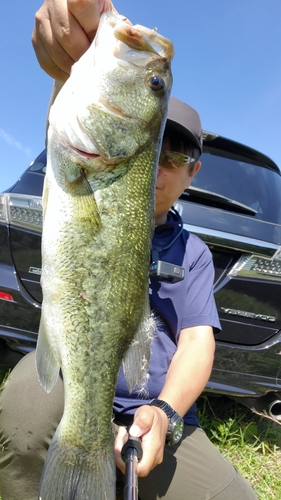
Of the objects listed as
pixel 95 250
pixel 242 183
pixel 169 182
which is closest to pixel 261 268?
Result: pixel 242 183

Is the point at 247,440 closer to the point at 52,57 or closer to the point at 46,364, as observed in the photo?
the point at 46,364

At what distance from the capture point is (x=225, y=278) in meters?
2.79

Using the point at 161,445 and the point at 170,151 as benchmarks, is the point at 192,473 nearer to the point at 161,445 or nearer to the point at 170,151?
the point at 161,445

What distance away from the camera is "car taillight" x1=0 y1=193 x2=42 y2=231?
105 inches

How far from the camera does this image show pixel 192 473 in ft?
6.86

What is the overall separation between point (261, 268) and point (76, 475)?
1802mm

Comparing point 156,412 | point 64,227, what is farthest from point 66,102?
point 156,412

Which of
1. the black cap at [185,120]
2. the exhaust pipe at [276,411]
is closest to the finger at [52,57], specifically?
the black cap at [185,120]

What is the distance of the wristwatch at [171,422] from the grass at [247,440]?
1135 mm

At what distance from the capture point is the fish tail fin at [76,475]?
1376 mm

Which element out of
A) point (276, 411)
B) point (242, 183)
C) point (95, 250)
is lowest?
point (276, 411)

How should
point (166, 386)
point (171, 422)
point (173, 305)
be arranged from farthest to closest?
point (173, 305)
point (166, 386)
point (171, 422)

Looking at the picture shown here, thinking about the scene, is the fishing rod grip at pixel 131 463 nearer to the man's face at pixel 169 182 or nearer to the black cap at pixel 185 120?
the man's face at pixel 169 182

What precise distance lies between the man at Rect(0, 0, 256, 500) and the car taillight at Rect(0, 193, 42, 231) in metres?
0.80
